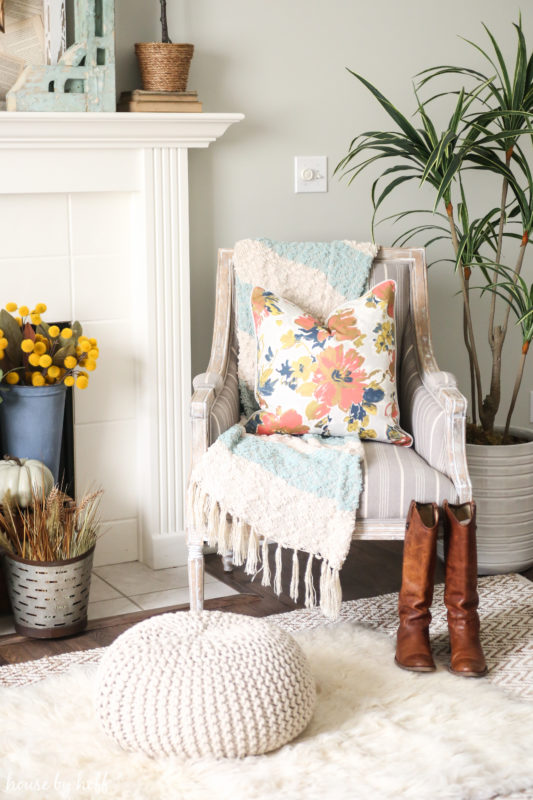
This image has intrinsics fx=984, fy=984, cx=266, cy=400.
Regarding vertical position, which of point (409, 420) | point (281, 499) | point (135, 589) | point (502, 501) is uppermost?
point (409, 420)

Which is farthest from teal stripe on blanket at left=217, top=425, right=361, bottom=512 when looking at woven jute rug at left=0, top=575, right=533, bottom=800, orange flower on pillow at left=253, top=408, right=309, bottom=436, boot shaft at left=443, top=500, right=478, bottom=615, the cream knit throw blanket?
woven jute rug at left=0, top=575, right=533, bottom=800

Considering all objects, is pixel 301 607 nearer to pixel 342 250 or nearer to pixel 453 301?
pixel 342 250

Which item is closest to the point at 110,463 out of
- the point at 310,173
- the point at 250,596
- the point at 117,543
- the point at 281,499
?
the point at 117,543

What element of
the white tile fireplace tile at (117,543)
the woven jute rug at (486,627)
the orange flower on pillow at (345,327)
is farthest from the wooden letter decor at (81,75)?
the woven jute rug at (486,627)

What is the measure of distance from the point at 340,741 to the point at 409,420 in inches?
41.9

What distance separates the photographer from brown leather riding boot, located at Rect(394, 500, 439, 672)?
87.5 inches

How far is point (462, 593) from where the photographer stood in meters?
2.24

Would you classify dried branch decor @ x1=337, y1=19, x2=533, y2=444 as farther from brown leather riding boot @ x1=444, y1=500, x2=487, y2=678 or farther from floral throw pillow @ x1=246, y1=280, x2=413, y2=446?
brown leather riding boot @ x1=444, y1=500, x2=487, y2=678

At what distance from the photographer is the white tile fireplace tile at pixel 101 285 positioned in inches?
113

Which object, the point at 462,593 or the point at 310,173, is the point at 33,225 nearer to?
the point at 310,173

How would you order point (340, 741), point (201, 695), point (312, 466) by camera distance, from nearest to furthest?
point (201, 695) < point (340, 741) < point (312, 466)

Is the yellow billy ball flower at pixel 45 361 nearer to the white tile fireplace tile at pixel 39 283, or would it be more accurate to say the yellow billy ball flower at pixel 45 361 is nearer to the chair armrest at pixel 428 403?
the white tile fireplace tile at pixel 39 283

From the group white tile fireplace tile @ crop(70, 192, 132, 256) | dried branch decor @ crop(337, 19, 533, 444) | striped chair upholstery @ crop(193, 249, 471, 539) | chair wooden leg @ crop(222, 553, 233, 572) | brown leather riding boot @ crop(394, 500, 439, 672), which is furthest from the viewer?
chair wooden leg @ crop(222, 553, 233, 572)

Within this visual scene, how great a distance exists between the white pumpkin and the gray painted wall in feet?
2.39
